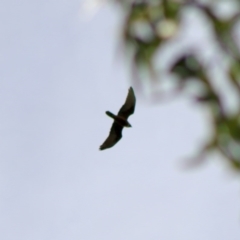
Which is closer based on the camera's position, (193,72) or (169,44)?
(193,72)

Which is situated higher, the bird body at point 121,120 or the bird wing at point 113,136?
the bird body at point 121,120

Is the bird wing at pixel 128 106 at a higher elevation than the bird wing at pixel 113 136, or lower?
higher

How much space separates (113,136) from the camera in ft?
3.18

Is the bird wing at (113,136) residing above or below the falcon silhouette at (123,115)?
below

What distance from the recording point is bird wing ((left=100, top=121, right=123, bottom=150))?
0.94 m

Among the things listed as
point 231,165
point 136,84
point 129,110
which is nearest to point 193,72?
point 136,84

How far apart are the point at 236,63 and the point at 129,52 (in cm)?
37

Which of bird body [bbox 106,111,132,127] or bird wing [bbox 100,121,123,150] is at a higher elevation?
bird body [bbox 106,111,132,127]

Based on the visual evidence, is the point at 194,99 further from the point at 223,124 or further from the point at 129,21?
the point at 129,21

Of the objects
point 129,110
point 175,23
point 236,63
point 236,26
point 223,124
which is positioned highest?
point 175,23

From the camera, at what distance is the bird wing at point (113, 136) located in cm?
94

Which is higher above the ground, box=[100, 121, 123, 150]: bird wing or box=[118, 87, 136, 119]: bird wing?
box=[118, 87, 136, 119]: bird wing

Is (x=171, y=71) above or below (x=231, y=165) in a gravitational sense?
above

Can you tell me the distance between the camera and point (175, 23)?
5.39 feet
